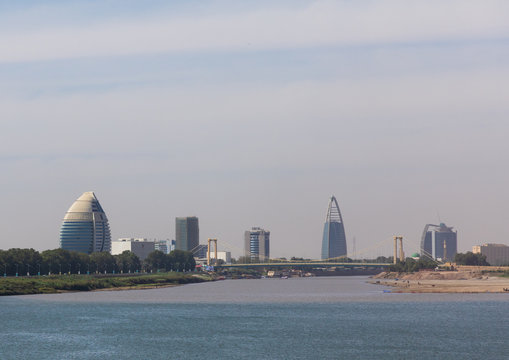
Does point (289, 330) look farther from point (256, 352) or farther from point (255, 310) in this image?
point (255, 310)

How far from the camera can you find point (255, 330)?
4407 inches

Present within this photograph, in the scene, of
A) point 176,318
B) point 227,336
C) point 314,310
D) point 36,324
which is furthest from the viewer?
point 314,310

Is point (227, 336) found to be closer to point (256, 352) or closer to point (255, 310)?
point (256, 352)

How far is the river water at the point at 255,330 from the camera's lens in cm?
9094

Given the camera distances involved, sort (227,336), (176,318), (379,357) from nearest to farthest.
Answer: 1. (379,357)
2. (227,336)
3. (176,318)

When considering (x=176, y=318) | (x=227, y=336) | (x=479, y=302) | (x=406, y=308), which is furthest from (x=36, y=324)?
(x=479, y=302)

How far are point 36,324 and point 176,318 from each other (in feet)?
74.3

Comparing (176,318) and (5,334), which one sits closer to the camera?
(5,334)

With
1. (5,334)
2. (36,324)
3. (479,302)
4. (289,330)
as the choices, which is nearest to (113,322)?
(36,324)

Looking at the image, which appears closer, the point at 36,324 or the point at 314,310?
the point at 36,324

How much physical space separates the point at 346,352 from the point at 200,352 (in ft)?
52.3

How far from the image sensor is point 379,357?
86625 millimetres

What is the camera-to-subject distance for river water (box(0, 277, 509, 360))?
90938 millimetres

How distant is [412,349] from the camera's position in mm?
92562
